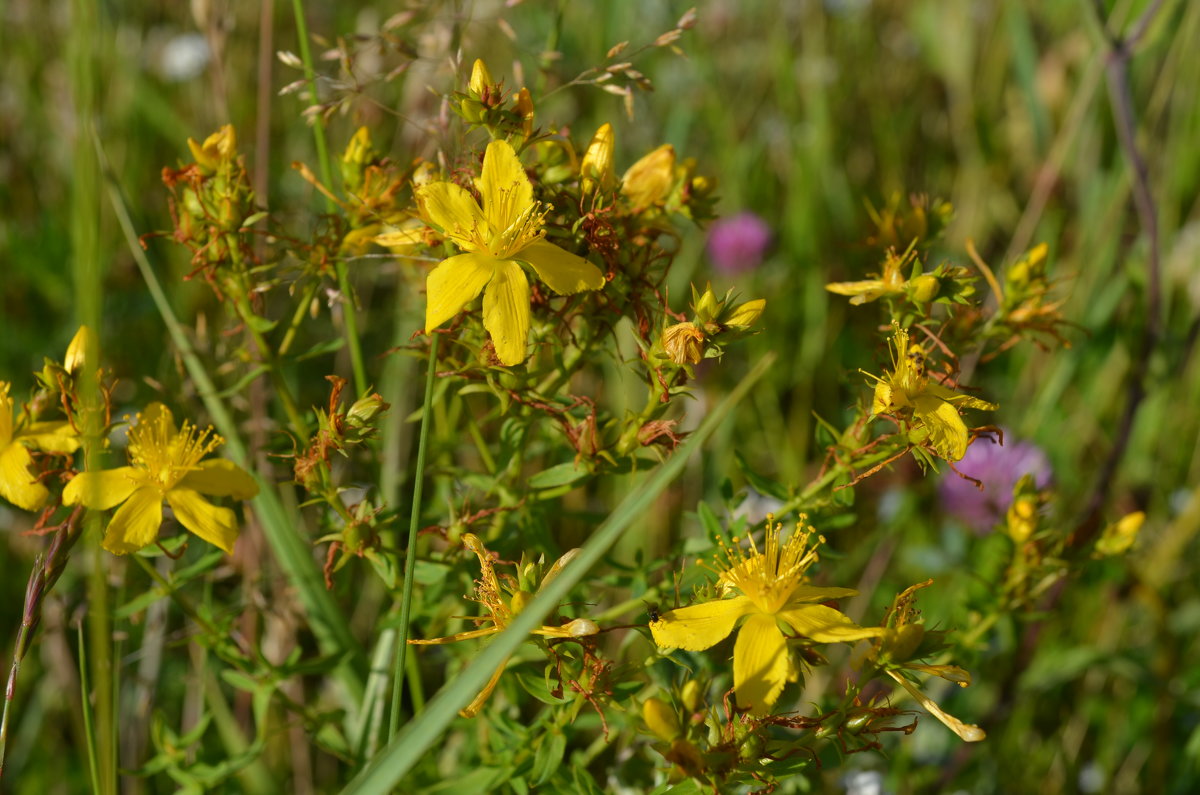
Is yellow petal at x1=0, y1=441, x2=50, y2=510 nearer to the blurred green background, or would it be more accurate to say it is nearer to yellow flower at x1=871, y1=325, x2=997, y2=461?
the blurred green background

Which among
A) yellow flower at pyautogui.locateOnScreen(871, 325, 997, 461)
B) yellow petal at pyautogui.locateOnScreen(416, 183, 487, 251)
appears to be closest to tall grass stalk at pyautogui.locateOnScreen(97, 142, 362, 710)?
yellow petal at pyautogui.locateOnScreen(416, 183, 487, 251)

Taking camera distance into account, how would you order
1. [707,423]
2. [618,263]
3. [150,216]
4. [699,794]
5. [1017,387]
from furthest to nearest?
[150,216]
[1017,387]
[618,263]
[699,794]
[707,423]

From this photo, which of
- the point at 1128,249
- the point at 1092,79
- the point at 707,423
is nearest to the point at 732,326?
the point at 707,423

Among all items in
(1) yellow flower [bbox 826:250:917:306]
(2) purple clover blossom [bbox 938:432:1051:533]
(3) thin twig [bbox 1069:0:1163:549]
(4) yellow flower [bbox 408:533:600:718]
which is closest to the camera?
(4) yellow flower [bbox 408:533:600:718]

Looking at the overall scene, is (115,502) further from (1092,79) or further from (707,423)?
(1092,79)

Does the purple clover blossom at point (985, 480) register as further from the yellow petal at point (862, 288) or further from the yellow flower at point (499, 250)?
the yellow flower at point (499, 250)

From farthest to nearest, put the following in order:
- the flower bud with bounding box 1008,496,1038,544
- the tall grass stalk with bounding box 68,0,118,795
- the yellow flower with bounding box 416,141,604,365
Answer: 1. the flower bud with bounding box 1008,496,1038,544
2. the yellow flower with bounding box 416,141,604,365
3. the tall grass stalk with bounding box 68,0,118,795
